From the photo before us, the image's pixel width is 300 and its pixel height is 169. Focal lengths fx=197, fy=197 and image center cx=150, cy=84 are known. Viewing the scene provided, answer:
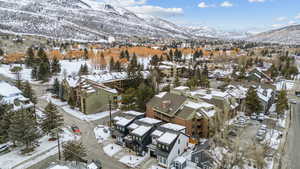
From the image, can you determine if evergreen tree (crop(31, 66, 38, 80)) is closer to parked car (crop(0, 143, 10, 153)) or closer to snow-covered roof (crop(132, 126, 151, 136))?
parked car (crop(0, 143, 10, 153))

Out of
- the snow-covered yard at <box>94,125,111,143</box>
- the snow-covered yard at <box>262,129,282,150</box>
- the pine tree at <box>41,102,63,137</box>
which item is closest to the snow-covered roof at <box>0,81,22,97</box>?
the pine tree at <box>41,102,63,137</box>

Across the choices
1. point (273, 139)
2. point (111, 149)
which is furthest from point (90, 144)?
point (273, 139)

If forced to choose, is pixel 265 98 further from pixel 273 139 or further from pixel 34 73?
pixel 34 73

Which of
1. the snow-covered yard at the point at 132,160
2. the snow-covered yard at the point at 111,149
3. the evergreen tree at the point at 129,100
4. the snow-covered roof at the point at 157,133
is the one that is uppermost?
the evergreen tree at the point at 129,100

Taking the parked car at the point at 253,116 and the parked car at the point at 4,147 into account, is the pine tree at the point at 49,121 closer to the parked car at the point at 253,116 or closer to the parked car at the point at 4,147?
the parked car at the point at 4,147

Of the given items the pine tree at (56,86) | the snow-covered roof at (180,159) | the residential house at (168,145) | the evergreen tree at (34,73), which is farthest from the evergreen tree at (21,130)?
the evergreen tree at (34,73)

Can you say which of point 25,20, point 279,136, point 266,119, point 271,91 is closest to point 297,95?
point 271,91

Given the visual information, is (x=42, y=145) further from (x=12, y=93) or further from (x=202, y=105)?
(x=202, y=105)
